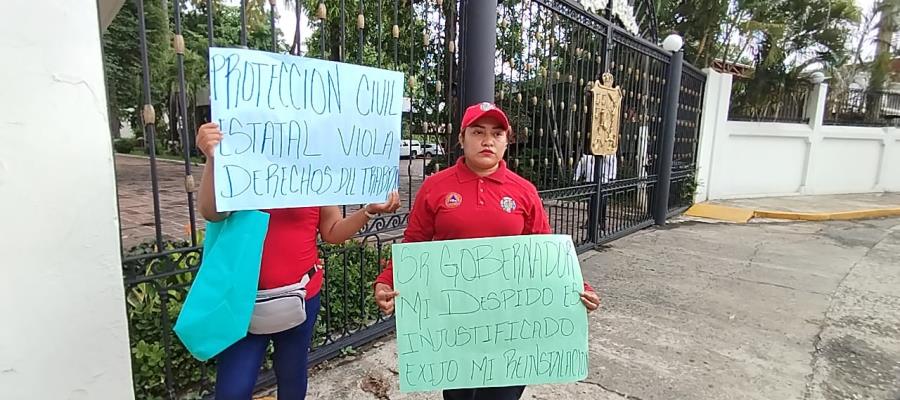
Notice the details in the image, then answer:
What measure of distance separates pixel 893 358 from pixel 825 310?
838 mm

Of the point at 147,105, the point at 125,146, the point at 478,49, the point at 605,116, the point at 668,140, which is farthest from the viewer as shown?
the point at 125,146

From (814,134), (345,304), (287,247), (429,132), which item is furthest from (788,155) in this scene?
(287,247)

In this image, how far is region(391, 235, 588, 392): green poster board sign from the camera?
1599 millimetres

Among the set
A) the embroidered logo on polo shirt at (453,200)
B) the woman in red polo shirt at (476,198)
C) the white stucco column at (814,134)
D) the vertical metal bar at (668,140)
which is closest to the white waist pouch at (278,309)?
the woman in red polo shirt at (476,198)

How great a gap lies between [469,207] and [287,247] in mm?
612

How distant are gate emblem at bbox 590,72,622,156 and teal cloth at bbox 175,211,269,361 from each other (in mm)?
4391

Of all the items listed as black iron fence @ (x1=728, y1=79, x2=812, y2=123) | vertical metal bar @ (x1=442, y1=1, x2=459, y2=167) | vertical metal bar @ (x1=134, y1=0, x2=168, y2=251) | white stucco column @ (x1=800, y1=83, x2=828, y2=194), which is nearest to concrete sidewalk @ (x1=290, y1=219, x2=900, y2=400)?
vertical metal bar @ (x1=134, y1=0, x2=168, y2=251)

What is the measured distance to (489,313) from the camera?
64.9 inches

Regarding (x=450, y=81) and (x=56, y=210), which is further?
(x=450, y=81)

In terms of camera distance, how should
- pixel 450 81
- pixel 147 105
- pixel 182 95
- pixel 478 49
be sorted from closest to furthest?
1. pixel 147 105
2. pixel 182 95
3. pixel 478 49
4. pixel 450 81

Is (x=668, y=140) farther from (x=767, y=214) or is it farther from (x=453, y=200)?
(x=453, y=200)

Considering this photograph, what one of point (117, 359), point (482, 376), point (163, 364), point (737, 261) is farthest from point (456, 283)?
point (737, 261)

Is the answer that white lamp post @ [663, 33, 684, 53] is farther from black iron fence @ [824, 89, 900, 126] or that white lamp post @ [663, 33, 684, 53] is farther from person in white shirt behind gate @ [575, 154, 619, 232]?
black iron fence @ [824, 89, 900, 126]

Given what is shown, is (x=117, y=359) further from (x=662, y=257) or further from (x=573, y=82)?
(x=662, y=257)
